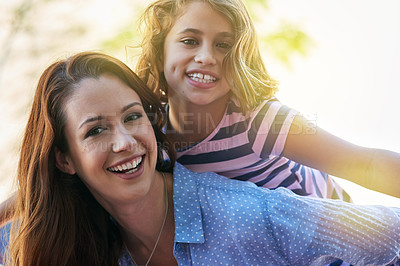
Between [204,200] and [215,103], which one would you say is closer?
[204,200]

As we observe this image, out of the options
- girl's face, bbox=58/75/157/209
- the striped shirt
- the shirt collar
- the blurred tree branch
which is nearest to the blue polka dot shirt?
the shirt collar

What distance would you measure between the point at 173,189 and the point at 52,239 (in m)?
0.44

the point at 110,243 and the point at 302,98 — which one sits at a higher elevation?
the point at 302,98

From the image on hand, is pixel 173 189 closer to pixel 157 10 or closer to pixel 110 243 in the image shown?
pixel 110 243

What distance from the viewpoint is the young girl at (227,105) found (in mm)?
1789

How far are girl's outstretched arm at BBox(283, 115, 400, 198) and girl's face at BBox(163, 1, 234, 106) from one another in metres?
0.36

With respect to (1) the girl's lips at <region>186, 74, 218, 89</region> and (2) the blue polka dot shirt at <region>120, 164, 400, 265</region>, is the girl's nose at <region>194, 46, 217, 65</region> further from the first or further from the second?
(2) the blue polka dot shirt at <region>120, 164, 400, 265</region>

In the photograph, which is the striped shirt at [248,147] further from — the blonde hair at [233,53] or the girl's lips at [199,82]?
the girl's lips at [199,82]

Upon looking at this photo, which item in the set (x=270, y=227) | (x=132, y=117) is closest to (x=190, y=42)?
(x=132, y=117)

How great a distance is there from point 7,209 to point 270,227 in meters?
1.02

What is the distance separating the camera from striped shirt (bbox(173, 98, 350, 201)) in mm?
1871

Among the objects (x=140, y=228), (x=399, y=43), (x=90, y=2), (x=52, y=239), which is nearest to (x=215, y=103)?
(x=140, y=228)

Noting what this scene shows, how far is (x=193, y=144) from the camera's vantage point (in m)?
1.96

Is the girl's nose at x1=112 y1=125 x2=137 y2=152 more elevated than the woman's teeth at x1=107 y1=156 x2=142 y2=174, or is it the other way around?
the girl's nose at x1=112 y1=125 x2=137 y2=152
